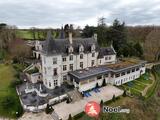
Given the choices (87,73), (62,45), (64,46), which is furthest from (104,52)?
(62,45)

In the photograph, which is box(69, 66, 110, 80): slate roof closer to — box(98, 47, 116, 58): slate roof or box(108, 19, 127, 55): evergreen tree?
box(98, 47, 116, 58): slate roof

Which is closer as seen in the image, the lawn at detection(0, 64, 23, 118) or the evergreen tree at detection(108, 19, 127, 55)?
the lawn at detection(0, 64, 23, 118)

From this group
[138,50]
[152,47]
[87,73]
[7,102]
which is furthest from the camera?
[138,50]

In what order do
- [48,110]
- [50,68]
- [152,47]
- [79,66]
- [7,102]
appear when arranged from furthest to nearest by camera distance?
[152,47] → [79,66] → [50,68] → [7,102] → [48,110]

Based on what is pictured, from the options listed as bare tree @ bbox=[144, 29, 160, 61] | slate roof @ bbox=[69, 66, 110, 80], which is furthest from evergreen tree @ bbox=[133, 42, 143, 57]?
slate roof @ bbox=[69, 66, 110, 80]

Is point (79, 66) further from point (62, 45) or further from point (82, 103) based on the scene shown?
point (82, 103)

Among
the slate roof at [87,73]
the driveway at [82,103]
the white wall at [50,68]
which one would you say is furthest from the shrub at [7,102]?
the slate roof at [87,73]

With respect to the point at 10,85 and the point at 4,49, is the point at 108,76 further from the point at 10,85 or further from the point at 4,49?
the point at 4,49
